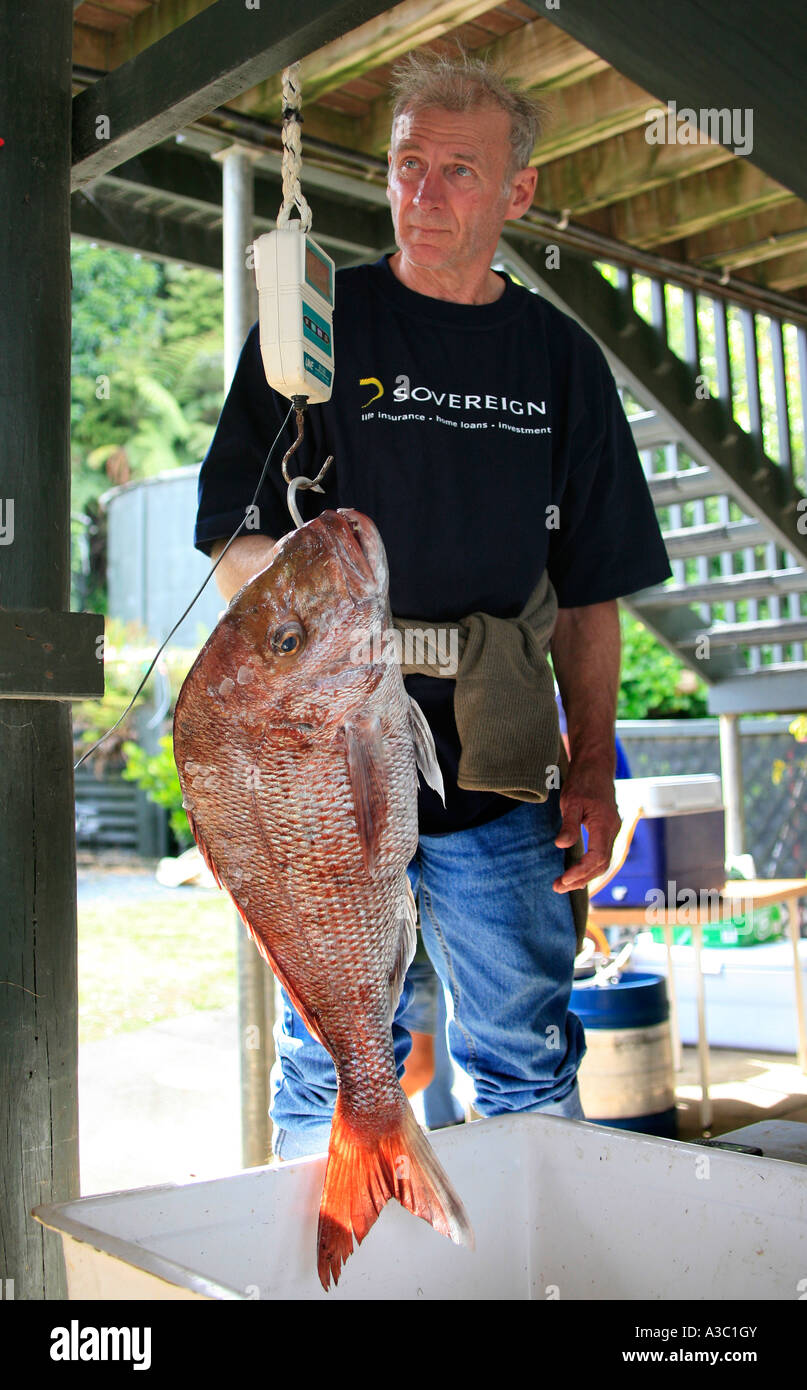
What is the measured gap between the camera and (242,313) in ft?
13.1

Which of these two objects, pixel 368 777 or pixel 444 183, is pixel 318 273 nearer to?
pixel 444 183

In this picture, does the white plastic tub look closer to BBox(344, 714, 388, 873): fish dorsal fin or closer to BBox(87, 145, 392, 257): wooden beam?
BBox(344, 714, 388, 873): fish dorsal fin

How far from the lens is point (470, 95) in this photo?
94.7 inches

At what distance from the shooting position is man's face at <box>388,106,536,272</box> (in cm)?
237

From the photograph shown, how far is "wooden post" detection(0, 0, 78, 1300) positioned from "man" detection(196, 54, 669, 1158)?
1.25ft

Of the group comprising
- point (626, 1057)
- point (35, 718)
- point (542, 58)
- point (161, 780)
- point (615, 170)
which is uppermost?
point (615, 170)

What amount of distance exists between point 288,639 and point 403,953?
0.51 metres

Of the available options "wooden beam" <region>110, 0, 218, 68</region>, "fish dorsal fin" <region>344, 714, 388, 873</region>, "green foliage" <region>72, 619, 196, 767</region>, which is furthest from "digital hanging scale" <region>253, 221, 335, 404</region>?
"green foliage" <region>72, 619, 196, 767</region>

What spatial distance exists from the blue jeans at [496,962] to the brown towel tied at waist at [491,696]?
0.49ft

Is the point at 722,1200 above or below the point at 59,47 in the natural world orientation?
below

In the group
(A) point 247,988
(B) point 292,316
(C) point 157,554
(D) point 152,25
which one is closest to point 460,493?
(B) point 292,316

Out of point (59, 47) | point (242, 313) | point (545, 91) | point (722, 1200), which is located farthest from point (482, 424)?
point (545, 91)
